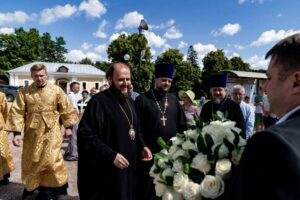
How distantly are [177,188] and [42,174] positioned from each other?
151 inches

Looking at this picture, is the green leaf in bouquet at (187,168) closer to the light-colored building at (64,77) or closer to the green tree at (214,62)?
the light-colored building at (64,77)

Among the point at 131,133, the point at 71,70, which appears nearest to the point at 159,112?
the point at 131,133

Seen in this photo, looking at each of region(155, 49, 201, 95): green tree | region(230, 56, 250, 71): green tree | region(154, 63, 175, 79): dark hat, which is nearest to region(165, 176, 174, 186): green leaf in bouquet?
region(154, 63, 175, 79): dark hat

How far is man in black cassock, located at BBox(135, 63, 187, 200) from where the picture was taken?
4.87 m

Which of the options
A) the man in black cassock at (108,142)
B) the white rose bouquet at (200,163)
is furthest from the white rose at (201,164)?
the man in black cassock at (108,142)

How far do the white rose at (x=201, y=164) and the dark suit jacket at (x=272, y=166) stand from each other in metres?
0.73

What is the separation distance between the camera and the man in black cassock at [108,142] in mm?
3703

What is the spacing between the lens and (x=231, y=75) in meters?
23.6

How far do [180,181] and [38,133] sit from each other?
3.75m

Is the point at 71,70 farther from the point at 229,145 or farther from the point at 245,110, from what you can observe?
the point at 229,145

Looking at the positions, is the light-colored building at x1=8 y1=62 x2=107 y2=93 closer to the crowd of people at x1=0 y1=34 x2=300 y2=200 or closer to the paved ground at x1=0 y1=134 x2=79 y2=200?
the paved ground at x1=0 y1=134 x2=79 y2=200

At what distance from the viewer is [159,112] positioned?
4961 millimetres

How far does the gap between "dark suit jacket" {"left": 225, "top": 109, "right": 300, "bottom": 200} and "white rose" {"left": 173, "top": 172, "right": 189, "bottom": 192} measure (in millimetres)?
779

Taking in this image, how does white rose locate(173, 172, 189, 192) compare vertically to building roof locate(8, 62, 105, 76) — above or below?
below
